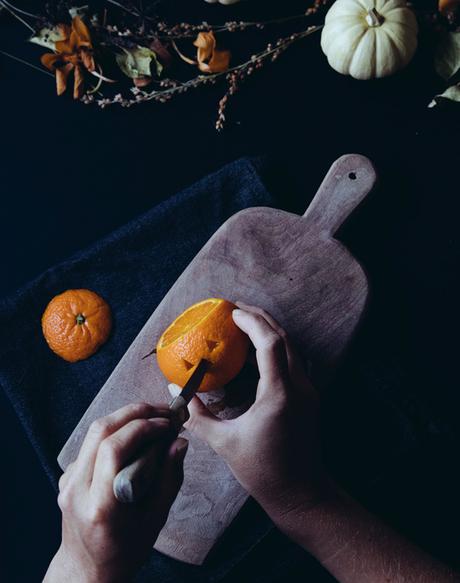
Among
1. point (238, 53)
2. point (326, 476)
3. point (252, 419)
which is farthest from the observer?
point (238, 53)

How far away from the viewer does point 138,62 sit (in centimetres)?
180

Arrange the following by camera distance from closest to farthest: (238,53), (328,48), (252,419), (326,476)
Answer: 1. (252,419)
2. (326,476)
3. (328,48)
4. (238,53)

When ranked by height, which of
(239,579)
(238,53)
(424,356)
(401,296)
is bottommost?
(239,579)

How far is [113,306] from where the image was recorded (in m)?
1.78

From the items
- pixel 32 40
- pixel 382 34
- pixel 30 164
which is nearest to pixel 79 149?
pixel 30 164

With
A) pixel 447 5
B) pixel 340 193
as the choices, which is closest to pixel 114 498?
pixel 340 193

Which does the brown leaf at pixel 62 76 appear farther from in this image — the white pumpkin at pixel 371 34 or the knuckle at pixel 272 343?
the knuckle at pixel 272 343

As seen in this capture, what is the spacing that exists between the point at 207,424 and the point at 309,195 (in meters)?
0.74

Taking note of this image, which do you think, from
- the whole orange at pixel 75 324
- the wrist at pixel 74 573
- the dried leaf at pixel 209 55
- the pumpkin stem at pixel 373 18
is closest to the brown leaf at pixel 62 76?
the dried leaf at pixel 209 55

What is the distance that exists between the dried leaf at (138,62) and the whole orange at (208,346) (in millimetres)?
743

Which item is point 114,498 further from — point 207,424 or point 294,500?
point 294,500

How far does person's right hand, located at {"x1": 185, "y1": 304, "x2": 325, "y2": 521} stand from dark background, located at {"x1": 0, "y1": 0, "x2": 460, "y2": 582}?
23cm

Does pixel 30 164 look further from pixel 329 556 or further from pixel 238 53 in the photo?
pixel 329 556

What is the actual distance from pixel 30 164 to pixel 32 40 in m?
0.35
